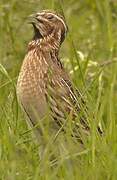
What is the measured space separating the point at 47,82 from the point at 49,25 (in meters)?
0.41

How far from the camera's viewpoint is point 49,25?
19.4ft

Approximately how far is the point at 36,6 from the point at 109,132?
3352mm

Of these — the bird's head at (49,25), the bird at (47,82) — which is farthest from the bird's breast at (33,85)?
the bird's head at (49,25)

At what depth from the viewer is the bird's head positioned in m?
5.85

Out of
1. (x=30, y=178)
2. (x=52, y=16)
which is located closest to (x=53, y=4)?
(x=52, y=16)

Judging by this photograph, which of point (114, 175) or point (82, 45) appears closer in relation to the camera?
point (114, 175)

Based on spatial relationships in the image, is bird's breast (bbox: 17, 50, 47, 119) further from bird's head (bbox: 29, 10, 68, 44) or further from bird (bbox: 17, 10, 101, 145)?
bird's head (bbox: 29, 10, 68, 44)

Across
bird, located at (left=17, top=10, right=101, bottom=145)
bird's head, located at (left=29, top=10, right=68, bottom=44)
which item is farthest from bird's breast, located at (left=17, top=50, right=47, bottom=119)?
bird's head, located at (left=29, top=10, right=68, bottom=44)

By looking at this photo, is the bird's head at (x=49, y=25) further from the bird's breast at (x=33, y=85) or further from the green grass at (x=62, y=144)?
the bird's breast at (x=33, y=85)

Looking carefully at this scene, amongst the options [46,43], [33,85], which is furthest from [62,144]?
[46,43]

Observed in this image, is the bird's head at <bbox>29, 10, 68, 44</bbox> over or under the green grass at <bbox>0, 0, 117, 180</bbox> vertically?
over

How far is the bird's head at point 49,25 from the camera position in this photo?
5852mm

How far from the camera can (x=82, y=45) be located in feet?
27.8

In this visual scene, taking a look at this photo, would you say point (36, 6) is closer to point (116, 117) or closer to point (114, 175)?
point (116, 117)
